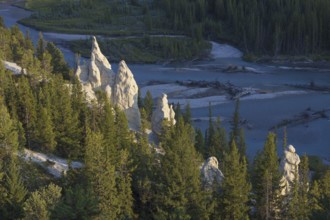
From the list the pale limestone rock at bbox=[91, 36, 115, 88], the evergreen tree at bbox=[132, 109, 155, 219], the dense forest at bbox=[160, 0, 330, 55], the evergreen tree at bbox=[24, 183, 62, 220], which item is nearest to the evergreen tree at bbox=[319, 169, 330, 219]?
the evergreen tree at bbox=[132, 109, 155, 219]

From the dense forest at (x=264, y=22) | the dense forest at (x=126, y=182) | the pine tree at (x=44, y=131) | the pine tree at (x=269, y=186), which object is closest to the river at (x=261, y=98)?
the dense forest at (x=264, y=22)

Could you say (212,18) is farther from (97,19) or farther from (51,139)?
(51,139)

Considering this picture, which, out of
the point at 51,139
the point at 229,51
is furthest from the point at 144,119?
the point at 229,51

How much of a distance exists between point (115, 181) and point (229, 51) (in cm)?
11229

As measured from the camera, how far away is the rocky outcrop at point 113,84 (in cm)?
6234

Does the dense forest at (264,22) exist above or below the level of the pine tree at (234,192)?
above

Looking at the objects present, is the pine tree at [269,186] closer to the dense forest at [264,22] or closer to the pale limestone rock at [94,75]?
the pale limestone rock at [94,75]

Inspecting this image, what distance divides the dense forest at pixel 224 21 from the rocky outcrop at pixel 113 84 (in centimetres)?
8138

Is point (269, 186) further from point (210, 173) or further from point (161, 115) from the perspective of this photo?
point (161, 115)

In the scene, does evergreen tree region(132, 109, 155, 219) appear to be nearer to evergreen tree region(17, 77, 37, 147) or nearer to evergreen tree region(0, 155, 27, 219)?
evergreen tree region(0, 155, 27, 219)

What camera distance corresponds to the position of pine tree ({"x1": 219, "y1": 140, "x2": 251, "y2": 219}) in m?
37.1

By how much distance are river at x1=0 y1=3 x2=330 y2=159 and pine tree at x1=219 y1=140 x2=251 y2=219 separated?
1279 inches

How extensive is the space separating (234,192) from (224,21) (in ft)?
439

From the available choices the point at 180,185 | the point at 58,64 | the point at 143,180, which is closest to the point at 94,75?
the point at 58,64
